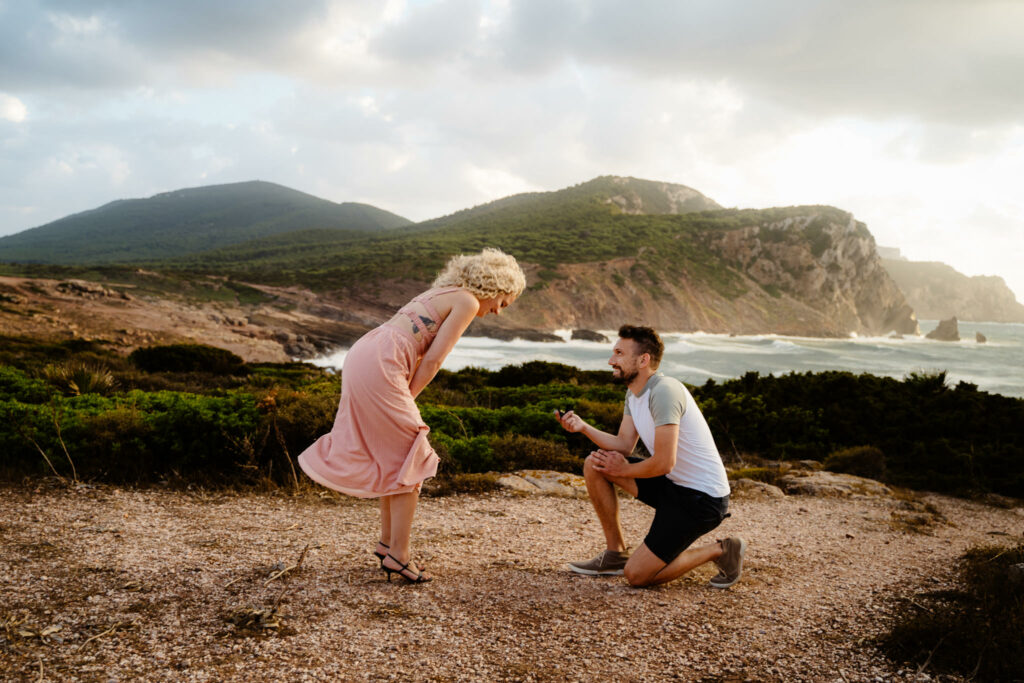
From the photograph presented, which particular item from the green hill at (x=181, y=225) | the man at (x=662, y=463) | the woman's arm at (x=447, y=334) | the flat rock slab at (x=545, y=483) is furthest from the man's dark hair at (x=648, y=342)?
the green hill at (x=181, y=225)

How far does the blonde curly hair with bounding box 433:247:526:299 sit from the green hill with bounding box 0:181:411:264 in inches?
4457

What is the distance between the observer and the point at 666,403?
359 cm

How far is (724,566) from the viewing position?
13.3ft

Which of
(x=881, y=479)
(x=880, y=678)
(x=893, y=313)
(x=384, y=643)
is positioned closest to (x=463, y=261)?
(x=384, y=643)

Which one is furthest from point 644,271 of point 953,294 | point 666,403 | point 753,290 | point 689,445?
point 953,294

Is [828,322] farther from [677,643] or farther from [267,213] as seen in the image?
[267,213]

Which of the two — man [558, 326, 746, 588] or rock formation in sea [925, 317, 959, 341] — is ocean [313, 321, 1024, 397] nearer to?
rock formation in sea [925, 317, 959, 341]

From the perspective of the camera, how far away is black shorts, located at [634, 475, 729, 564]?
3746 millimetres

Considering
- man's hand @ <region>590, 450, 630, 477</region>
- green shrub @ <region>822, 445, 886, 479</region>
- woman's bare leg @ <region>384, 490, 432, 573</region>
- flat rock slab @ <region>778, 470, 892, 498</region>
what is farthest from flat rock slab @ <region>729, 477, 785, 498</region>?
woman's bare leg @ <region>384, 490, 432, 573</region>

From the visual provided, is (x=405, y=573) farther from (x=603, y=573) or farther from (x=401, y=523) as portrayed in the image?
(x=603, y=573)

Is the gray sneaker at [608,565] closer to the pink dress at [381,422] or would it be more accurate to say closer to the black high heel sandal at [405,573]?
the black high heel sandal at [405,573]

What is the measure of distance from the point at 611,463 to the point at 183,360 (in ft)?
46.0

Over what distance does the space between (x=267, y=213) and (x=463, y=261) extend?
18548 cm

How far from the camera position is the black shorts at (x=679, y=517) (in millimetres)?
3746
